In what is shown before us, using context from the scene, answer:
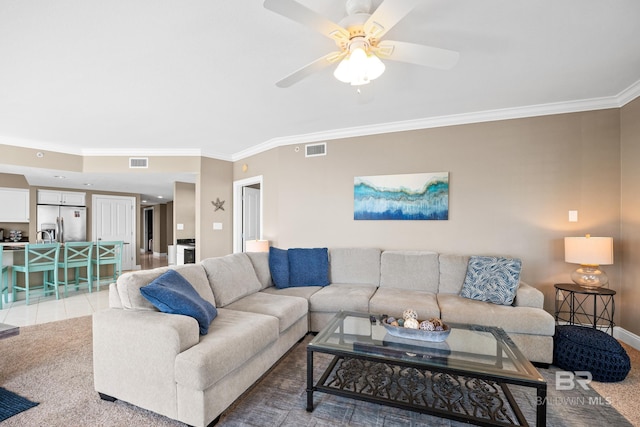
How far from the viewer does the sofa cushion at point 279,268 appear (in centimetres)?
346

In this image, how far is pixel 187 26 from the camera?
1.94 m

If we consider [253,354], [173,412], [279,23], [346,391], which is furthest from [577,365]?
[279,23]

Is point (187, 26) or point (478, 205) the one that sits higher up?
point (187, 26)

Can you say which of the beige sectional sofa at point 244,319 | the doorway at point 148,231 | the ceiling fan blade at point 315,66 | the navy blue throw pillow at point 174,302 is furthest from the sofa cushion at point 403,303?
the doorway at point 148,231

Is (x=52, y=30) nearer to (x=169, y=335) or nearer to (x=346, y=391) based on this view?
(x=169, y=335)

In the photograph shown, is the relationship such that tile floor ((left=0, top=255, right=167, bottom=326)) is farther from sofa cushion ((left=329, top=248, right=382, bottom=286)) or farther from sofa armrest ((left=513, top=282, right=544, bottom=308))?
sofa armrest ((left=513, top=282, right=544, bottom=308))

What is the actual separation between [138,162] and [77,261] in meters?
2.00

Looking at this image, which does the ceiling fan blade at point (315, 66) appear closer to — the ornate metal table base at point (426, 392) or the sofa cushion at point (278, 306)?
the sofa cushion at point (278, 306)

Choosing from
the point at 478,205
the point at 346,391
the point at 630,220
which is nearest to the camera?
the point at 346,391

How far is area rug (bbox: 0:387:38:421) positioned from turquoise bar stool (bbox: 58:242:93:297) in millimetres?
3336

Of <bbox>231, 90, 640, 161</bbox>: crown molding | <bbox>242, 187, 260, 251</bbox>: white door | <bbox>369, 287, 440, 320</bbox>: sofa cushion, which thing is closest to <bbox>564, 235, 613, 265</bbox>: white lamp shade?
<bbox>369, 287, 440, 320</bbox>: sofa cushion

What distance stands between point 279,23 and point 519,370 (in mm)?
2592

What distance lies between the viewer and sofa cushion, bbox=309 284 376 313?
9.66 feet

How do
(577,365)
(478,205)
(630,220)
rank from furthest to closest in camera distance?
(478,205) < (630,220) < (577,365)
